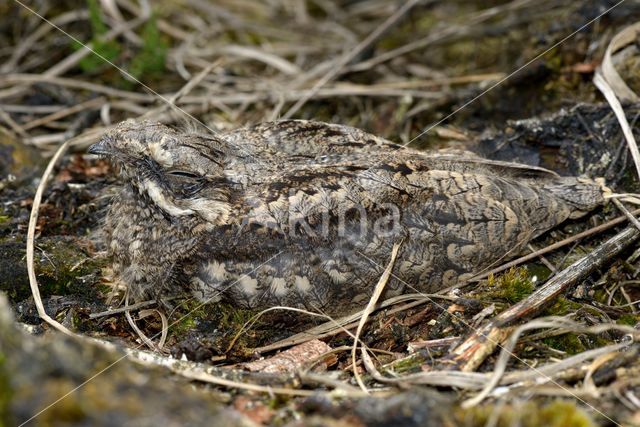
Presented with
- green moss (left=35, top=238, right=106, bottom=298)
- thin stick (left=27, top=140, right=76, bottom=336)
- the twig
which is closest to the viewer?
the twig

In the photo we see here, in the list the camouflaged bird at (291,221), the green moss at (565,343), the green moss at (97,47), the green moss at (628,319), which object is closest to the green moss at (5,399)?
the camouflaged bird at (291,221)

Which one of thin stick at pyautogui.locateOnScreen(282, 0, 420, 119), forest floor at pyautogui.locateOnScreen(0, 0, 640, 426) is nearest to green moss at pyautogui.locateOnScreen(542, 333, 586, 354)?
forest floor at pyautogui.locateOnScreen(0, 0, 640, 426)

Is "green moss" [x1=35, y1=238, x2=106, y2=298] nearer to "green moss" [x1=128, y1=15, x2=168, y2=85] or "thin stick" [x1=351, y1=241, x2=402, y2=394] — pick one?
"thin stick" [x1=351, y1=241, x2=402, y2=394]

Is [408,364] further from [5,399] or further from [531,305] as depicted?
[5,399]

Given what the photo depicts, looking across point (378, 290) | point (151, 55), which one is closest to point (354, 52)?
point (151, 55)

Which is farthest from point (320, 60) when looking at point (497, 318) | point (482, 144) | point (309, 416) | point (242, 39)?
point (309, 416)

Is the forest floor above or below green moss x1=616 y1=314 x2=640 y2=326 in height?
above

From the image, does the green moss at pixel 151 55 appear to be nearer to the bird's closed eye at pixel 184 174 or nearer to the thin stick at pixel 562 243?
the bird's closed eye at pixel 184 174
